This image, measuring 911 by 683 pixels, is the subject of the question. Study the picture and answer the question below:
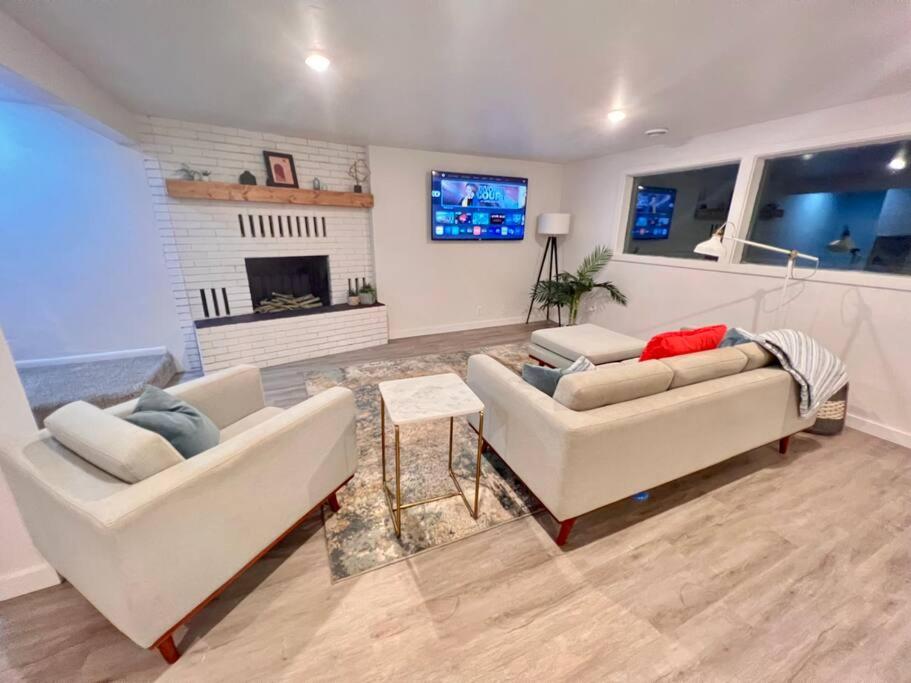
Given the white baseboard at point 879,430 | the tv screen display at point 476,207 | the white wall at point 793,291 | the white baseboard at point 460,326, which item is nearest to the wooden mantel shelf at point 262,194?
the tv screen display at point 476,207

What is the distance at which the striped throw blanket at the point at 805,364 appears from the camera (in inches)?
76.2

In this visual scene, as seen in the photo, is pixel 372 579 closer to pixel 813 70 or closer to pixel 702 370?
pixel 702 370

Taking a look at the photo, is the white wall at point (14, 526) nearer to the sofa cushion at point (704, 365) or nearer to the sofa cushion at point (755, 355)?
the sofa cushion at point (704, 365)

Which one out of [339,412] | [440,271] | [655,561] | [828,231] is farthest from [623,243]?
[339,412]

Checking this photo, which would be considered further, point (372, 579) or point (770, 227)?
point (770, 227)

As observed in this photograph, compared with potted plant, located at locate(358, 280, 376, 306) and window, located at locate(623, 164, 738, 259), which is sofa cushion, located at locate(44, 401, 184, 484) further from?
window, located at locate(623, 164, 738, 259)

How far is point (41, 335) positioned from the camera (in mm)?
2895

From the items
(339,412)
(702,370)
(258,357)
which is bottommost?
(258,357)

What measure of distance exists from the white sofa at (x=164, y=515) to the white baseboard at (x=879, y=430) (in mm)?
3667

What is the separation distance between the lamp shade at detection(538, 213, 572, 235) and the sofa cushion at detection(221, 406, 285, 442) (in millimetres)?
3913

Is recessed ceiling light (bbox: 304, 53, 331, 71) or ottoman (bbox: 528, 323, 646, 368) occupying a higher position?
recessed ceiling light (bbox: 304, 53, 331, 71)

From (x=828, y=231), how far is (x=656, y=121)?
1.56m

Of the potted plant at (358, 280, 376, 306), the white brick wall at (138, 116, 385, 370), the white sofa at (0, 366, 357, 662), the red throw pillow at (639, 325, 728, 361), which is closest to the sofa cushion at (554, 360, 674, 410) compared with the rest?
the red throw pillow at (639, 325, 728, 361)

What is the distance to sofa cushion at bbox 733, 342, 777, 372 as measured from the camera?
189cm
